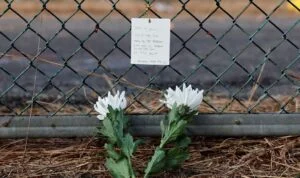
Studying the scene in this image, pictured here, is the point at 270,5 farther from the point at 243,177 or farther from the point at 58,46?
the point at 243,177

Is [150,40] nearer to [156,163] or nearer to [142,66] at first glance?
[156,163]

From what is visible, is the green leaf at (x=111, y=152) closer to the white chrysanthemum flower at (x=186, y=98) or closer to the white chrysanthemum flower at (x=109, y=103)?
the white chrysanthemum flower at (x=109, y=103)

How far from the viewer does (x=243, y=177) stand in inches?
130

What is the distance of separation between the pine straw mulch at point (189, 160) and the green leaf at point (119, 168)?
7.2 inches

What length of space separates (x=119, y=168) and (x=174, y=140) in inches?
11.4

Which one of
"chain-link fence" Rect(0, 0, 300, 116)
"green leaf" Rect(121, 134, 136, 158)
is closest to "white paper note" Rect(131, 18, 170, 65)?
"chain-link fence" Rect(0, 0, 300, 116)

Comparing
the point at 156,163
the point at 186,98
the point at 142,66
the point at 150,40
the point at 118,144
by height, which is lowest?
the point at 156,163

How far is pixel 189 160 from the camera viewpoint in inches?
136

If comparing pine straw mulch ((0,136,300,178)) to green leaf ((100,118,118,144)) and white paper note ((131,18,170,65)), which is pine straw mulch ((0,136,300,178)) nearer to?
green leaf ((100,118,118,144))

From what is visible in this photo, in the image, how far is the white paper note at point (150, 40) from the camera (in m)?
3.47

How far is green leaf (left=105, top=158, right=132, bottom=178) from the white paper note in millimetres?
546

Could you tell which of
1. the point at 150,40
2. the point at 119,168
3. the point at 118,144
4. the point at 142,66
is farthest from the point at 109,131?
the point at 142,66

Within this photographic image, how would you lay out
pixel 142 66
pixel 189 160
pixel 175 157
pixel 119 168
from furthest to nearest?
pixel 142 66, pixel 189 160, pixel 175 157, pixel 119 168

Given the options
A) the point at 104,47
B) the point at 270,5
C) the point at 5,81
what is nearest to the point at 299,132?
the point at 5,81
